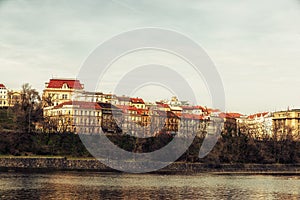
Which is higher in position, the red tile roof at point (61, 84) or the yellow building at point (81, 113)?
the red tile roof at point (61, 84)

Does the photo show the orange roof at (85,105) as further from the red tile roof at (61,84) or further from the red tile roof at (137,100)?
the red tile roof at (137,100)

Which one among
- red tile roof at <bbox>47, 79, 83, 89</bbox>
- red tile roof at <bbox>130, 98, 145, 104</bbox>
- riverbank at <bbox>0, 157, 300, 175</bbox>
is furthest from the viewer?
red tile roof at <bbox>130, 98, 145, 104</bbox>

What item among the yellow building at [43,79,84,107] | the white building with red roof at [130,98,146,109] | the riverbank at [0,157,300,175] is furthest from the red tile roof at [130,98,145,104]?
the riverbank at [0,157,300,175]

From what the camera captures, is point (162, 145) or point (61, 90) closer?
point (162, 145)

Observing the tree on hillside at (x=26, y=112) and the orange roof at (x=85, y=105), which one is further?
the orange roof at (x=85, y=105)

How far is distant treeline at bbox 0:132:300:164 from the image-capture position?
7612 centimetres

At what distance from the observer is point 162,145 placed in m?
80.8

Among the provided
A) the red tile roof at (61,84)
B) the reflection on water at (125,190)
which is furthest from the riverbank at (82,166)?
the red tile roof at (61,84)

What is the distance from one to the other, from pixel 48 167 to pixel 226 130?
1455 inches

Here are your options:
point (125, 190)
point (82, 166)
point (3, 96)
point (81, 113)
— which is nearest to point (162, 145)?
point (82, 166)

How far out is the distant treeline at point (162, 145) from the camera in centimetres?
7612

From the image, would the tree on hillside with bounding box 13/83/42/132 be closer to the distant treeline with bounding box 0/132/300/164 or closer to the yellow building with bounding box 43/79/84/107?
the distant treeline with bounding box 0/132/300/164

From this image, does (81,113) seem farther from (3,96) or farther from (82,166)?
(82,166)

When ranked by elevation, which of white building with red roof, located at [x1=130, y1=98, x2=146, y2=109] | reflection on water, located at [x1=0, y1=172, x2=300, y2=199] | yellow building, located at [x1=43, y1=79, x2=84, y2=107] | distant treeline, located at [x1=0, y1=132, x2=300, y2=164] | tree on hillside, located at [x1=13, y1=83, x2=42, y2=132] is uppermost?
yellow building, located at [x1=43, y1=79, x2=84, y2=107]
